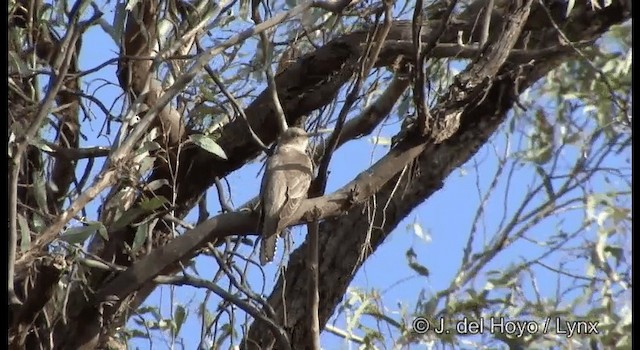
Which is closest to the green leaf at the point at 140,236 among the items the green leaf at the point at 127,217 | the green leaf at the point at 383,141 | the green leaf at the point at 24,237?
the green leaf at the point at 127,217

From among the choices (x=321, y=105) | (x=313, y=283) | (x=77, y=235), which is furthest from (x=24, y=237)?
(x=321, y=105)

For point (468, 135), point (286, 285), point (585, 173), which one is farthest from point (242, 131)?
point (585, 173)

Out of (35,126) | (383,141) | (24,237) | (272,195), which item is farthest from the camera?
(383,141)

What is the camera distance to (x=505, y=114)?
177 inches

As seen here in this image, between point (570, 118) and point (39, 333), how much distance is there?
9.75 feet

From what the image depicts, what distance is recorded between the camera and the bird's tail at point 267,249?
13.3 ft

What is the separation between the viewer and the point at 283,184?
438 cm

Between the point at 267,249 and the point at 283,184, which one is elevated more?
the point at 283,184

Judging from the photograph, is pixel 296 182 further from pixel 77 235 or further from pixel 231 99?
pixel 77 235

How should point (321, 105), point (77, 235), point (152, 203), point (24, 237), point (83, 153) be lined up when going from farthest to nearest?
point (321, 105) < point (83, 153) < point (152, 203) < point (77, 235) < point (24, 237)

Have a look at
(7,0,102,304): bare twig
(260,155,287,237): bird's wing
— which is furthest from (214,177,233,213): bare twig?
(7,0,102,304): bare twig

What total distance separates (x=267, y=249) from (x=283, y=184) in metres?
0.38
